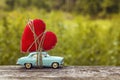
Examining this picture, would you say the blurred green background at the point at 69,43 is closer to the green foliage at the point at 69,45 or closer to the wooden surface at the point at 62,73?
the green foliage at the point at 69,45

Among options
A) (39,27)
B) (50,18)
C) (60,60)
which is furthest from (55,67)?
(50,18)

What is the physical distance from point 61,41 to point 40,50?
3.54 m

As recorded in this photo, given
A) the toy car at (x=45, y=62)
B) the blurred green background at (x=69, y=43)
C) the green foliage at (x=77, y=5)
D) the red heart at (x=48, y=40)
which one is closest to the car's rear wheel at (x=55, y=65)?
the toy car at (x=45, y=62)

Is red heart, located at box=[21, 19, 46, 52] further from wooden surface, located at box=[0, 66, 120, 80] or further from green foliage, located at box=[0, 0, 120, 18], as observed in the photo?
green foliage, located at box=[0, 0, 120, 18]

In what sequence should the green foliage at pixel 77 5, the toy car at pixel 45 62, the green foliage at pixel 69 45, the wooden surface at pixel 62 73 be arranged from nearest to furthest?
the wooden surface at pixel 62 73, the toy car at pixel 45 62, the green foliage at pixel 69 45, the green foliage at pixel 77 5

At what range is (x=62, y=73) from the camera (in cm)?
211

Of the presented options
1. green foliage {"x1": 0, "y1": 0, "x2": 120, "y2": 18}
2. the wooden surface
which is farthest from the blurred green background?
green foliage {"x1": 0, "y1": 0, "x2": 120, "y2": 18}

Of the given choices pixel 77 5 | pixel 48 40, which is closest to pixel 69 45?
pixel 48 40

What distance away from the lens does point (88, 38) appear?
630 centimetres

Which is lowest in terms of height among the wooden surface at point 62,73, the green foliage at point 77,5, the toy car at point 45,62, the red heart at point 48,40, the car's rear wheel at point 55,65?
the wooden surface at point 62,73

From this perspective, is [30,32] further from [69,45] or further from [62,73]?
[69,45]

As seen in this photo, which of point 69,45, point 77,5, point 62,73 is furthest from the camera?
point 77,5

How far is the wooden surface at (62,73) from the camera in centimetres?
200

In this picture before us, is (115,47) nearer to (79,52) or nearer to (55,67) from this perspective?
(79,52)
